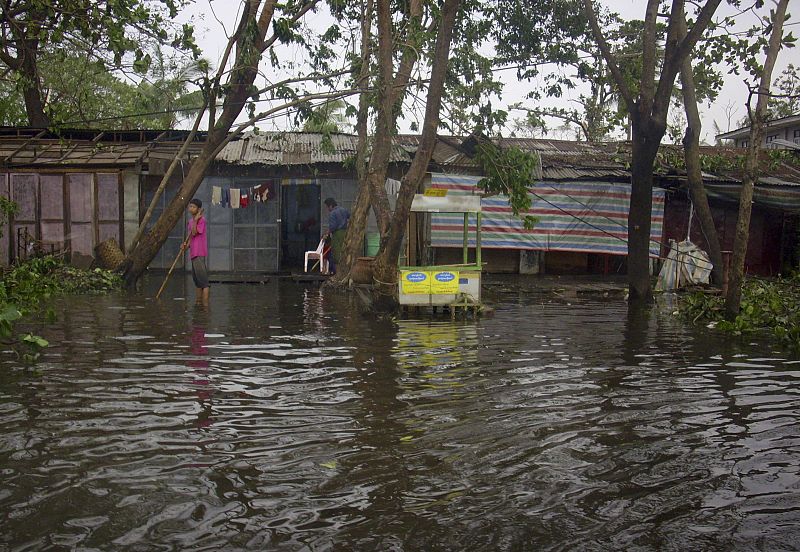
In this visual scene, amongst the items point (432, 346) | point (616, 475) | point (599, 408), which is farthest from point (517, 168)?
point (616, 475)

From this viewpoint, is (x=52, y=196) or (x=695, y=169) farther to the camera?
(x=52, y=196)

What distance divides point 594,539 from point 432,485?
105cm

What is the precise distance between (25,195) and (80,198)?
128 centimetres

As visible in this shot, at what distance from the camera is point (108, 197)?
65.4 feet

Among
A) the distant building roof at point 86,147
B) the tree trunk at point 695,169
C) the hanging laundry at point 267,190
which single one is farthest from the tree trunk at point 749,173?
the distant building roof at point 86,147

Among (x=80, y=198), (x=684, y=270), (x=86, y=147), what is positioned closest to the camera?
(x=684, y=270)

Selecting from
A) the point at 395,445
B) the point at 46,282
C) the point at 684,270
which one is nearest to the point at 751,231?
the point at 684,270

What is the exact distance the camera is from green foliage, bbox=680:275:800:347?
10.5m

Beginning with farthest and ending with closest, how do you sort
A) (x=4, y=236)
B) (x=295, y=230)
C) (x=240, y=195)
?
1. (x=295, y=230)
2. (x=240, y=195)
3. (x=4, y=236)

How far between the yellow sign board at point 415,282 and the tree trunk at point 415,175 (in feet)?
0.92

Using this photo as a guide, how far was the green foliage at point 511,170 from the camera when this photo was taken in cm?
1359

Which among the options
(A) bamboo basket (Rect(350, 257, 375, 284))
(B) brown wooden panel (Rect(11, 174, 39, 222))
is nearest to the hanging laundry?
(B) brown wooden panel (Rect(11, 174, 39, 222))

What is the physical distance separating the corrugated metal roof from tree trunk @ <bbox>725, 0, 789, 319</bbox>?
9.23 m

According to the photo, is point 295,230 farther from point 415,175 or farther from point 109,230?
point 415,175
